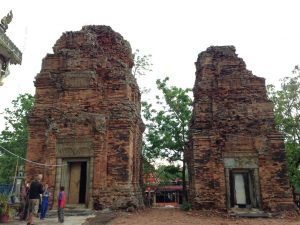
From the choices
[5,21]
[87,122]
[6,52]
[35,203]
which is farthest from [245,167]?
[5,21]

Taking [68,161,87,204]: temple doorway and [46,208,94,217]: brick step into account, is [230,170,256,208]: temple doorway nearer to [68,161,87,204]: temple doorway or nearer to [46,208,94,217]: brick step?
[46,208,94,217]: brick step

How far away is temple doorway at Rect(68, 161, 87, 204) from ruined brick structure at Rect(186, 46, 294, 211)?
4506 mm

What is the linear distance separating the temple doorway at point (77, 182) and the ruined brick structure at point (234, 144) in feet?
14.8

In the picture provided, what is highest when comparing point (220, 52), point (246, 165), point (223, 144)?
point (220, 52)

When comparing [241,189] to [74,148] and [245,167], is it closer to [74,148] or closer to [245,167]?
[245,167]

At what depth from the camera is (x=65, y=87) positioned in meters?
13.2

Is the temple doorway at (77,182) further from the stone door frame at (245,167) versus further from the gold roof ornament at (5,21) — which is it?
the gold roof ornament at (5,21)

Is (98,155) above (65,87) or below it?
below

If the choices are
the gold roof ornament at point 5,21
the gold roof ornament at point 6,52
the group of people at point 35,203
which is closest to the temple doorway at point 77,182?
the group of people at point 35,203

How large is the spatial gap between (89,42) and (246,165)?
8.56 meters

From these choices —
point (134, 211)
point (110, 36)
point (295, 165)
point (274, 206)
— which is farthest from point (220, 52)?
point (295, 165)

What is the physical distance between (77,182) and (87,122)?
7.89 feet

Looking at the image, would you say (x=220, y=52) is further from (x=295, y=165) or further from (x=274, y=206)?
(x=295, y=165)

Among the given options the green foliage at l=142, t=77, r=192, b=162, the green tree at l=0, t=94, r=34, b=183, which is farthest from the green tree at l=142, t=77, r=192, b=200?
the green tree at l=0, t=94, r=34, b=183
